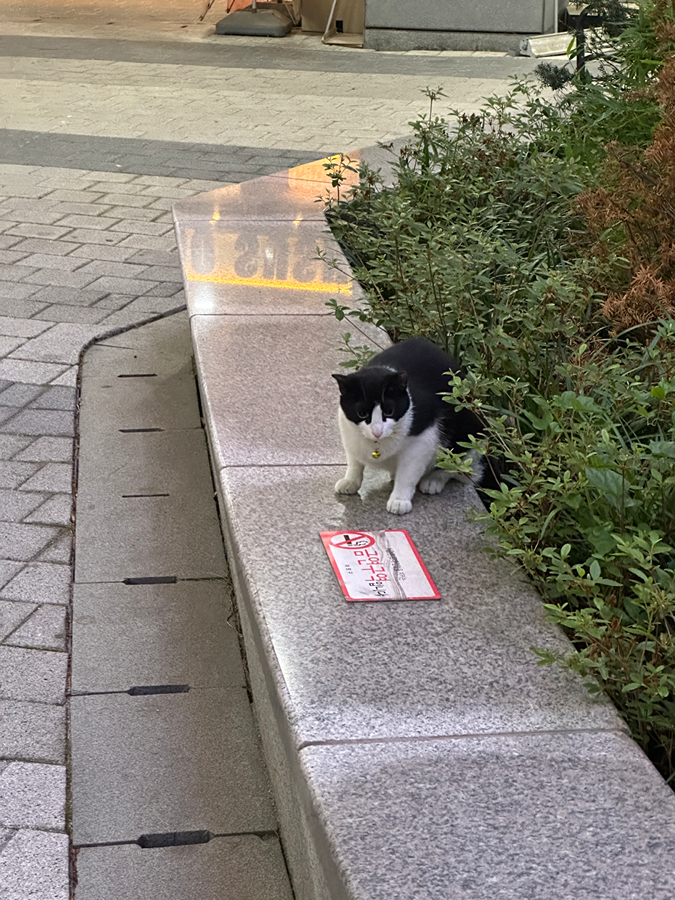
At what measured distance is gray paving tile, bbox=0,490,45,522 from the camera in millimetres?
4188

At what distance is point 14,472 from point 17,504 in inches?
11.2

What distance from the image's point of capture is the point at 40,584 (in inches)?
148

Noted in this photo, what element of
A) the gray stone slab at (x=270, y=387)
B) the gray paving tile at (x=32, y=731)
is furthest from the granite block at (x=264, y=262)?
the gray paving tile at (x=32, y=731)

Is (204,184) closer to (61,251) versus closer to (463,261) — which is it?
(61,251)

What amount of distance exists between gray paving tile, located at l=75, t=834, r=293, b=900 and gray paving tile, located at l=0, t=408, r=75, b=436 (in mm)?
2520

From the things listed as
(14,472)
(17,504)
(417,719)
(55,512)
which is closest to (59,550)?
(55,512)

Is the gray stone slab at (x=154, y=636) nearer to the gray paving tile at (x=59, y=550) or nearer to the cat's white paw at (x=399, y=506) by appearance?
the gray paving tile at (x=59, y=550)

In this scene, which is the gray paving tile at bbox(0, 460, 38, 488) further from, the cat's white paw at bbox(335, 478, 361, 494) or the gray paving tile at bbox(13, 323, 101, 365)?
the cat's white paw at bbox(335, 478, 361, 494)

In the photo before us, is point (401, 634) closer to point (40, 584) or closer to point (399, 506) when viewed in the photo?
point (399, 506)

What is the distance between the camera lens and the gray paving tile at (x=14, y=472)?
4.44 meters

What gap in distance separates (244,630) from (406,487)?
0.70 metres

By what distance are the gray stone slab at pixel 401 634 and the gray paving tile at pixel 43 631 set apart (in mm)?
769

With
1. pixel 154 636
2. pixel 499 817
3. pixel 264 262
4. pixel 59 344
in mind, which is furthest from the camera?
pixel 59 344

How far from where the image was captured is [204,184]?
8.80 m
